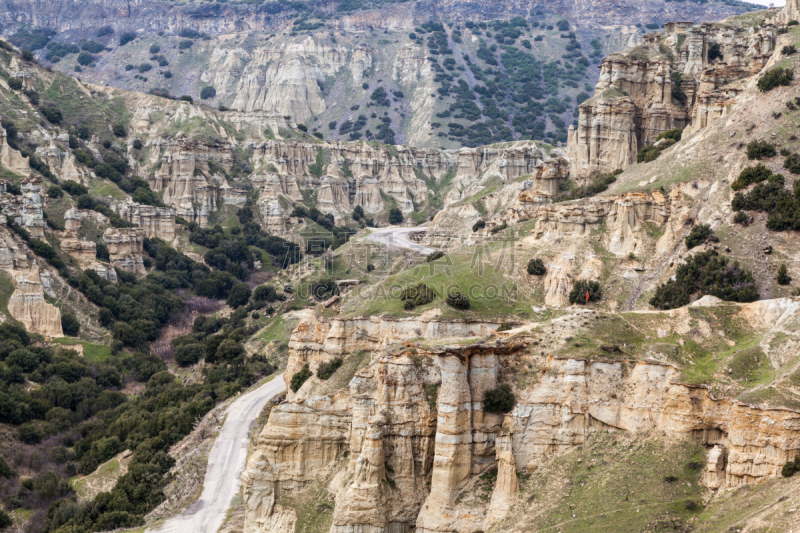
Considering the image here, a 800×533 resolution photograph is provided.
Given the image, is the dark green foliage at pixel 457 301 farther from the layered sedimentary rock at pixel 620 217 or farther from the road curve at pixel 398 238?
the road curve at pixel 398 238

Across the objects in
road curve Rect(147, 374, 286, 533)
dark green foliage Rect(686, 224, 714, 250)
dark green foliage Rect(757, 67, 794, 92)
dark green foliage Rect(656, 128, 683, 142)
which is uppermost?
dark green foliage Rect(757, 67, 794, 92)

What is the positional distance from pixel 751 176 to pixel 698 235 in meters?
5.69

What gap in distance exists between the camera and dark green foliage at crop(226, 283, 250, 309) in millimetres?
101875

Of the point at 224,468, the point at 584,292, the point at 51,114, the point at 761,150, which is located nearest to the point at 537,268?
the point at 584,292

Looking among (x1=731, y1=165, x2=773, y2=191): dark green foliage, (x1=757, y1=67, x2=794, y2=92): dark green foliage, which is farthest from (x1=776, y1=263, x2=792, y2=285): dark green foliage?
(x1=757, y1=67, x2=794, y2=92): dark green foliage

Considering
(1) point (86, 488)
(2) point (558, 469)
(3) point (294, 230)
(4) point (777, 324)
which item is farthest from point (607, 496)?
(3) point (294, 230)

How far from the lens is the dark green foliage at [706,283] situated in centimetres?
4691

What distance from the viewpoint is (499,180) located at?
12175 centimetres

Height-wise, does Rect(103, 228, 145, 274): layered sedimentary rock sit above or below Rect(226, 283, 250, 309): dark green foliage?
above

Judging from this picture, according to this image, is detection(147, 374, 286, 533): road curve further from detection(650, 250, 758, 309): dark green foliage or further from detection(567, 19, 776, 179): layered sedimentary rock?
detection(567, 19, 776, 179): layered sedimentary rock

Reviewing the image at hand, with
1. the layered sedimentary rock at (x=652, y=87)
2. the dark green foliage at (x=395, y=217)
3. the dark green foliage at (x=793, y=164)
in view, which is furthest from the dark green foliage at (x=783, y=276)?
the dark green foliage at (x=395, y=217)

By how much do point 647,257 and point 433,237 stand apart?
168 ft

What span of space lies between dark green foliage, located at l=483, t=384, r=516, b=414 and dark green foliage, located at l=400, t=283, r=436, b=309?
18619mm

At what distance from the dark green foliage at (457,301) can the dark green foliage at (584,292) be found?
7.19 meters
